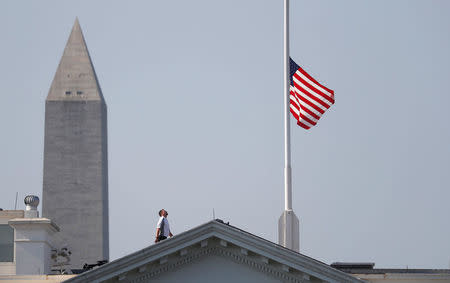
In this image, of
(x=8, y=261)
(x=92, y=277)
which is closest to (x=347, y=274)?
(x=92, y=277)

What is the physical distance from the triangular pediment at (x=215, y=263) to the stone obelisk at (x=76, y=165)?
12841 cm

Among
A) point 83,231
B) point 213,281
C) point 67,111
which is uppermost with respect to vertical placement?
point 67,111

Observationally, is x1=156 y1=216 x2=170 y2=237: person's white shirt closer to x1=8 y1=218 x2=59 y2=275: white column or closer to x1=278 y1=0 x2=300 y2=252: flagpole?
x1=278 y1=0 x2=300 y2=252: flagpole

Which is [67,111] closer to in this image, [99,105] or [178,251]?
[99,105]

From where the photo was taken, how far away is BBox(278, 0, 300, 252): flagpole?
59.4m

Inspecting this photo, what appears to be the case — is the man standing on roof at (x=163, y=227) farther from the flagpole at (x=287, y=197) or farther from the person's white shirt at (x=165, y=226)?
the flagpole at (x=287, y=197)

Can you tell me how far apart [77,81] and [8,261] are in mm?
112459

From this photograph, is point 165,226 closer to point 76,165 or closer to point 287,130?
point 287,130

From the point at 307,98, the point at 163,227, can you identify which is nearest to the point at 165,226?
the point at 163,227

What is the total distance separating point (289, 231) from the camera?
2344 inches

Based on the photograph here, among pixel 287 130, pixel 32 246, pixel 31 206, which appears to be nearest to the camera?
pixel 287 130

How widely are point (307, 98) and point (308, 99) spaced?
51 mm

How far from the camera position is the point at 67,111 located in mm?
184375

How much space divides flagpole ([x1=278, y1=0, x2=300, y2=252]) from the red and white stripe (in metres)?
0.96
